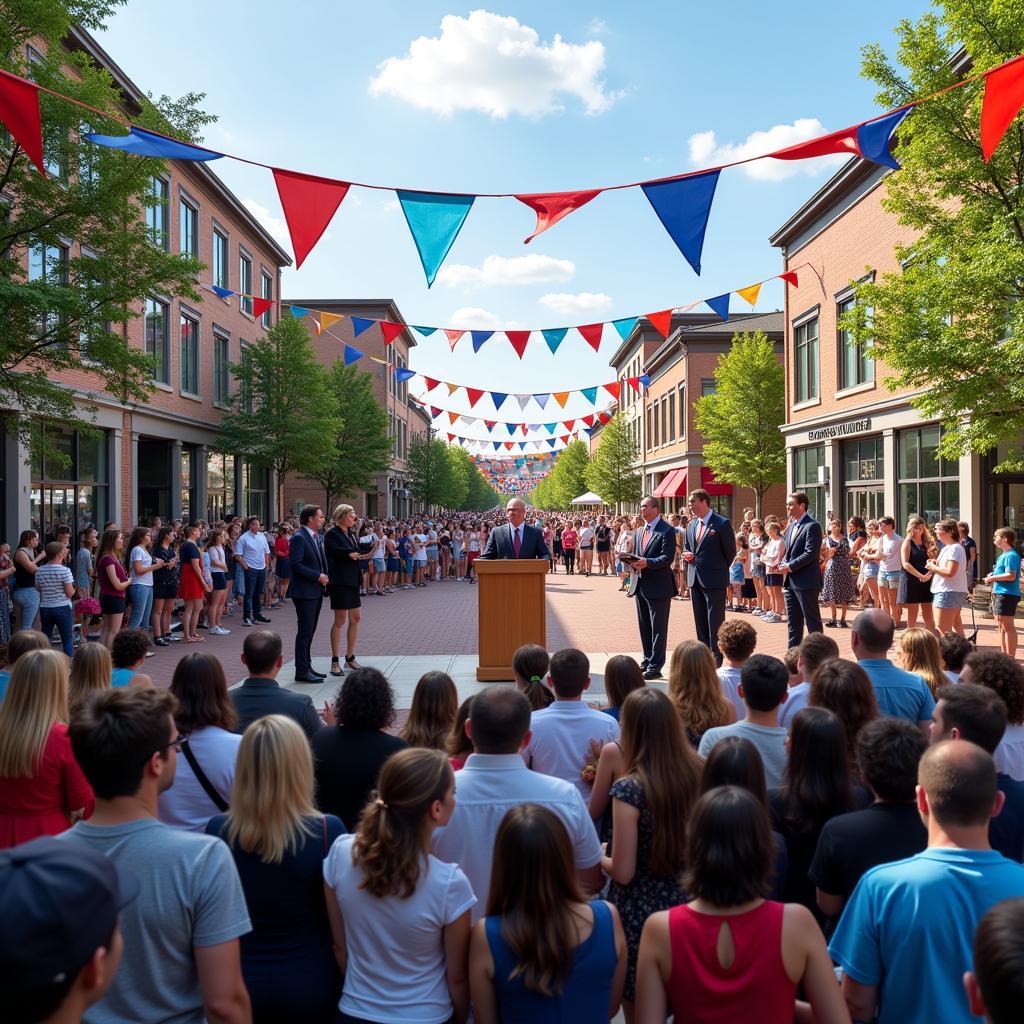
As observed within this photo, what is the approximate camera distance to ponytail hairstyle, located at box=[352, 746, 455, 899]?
7.73 feet

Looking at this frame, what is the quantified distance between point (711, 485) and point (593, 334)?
82.8 ft

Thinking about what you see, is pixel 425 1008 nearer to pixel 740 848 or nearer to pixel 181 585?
pixel 740 848

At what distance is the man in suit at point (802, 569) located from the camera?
961cm

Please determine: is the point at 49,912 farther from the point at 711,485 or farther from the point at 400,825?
the point at 711,485

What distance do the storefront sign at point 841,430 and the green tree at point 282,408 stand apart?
51.5 ft

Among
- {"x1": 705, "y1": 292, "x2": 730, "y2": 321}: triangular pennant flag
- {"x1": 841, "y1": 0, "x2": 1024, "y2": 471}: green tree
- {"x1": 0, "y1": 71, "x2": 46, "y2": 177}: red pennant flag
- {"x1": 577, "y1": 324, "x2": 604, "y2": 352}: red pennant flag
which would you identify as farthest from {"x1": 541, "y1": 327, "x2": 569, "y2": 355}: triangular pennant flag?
{"x1": 0, "y1": 71, "x2": 46, "y2": 177}: red pennant flag

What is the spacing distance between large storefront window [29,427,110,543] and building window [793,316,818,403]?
20.4 m

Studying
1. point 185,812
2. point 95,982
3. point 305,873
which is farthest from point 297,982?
point 95,982

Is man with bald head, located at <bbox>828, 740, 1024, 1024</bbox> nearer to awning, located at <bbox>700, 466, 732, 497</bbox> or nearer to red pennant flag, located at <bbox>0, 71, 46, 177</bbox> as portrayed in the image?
red pennant flag, located at <bbox>0, 71, 46, 177</bbox>

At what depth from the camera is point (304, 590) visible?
9664 millimetres

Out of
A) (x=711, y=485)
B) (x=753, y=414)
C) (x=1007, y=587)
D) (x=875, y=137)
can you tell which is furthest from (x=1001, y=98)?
(x=711, y=485)

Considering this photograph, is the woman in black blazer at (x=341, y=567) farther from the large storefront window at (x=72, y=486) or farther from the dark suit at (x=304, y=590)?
the large storefront window at (x=72, y=486)

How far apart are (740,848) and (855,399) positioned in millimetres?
23145

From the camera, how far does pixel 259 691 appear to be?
4.42 m
